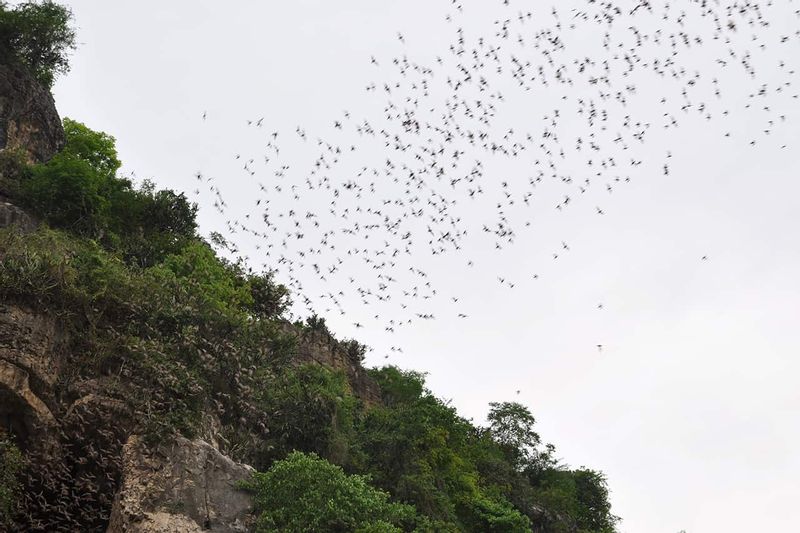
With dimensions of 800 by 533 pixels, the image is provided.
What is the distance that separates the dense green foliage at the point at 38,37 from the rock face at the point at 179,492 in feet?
84.3

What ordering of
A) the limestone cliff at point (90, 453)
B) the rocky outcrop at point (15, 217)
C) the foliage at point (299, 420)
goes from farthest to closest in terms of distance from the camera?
the rocky outcrop at point (15, 217) → the foliage at point (299, 420) → the limestone cliff at point (90, 453)

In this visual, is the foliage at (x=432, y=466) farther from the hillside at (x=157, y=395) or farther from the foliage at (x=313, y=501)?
the foliage at (x=313, y=501)

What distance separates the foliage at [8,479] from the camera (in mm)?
13977

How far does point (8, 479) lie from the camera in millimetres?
14188

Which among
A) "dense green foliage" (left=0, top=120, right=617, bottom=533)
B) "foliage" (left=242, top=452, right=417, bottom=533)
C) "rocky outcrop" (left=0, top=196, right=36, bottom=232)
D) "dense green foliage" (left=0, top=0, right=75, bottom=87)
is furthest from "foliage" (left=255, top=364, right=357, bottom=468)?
"dense green foliage" (left=0, top=0, right=75, bottom=87)

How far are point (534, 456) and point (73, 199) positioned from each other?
109 ft

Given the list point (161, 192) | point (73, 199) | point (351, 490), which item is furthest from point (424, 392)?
point (351, 490)

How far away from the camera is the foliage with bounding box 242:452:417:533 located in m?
15.4

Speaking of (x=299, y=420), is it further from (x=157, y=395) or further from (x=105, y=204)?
(x=105, y=204)

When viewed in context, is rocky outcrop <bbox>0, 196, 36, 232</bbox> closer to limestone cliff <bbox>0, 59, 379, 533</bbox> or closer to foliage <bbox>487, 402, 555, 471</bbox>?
limestone cliff <bbox>0, 59, 379, 533</bbox>

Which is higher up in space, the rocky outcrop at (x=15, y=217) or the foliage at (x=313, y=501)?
the rocky outcrop at (x=15, y=217)

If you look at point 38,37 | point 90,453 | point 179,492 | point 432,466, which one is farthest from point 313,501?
point 38,37

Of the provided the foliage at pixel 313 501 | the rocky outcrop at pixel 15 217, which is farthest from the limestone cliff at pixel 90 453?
the rocky outcrop at pixel 15 217

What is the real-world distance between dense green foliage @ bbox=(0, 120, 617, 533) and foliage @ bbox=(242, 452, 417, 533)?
0.11 feet
